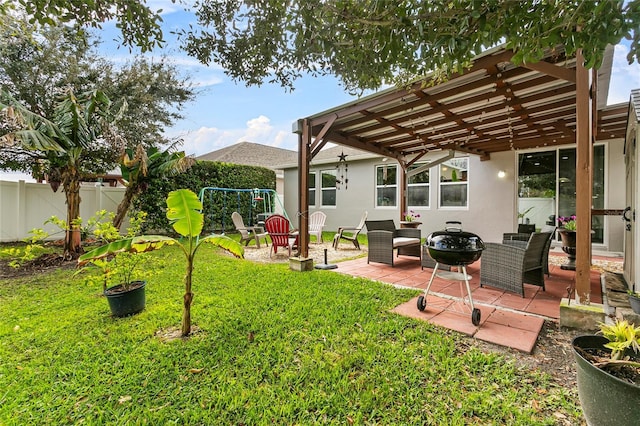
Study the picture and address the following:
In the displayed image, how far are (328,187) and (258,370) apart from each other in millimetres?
11554

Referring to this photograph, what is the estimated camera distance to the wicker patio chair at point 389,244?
19.7ft

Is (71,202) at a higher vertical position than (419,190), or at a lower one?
lower

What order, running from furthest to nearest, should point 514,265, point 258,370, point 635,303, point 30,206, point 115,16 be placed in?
point 30,206 → point 514,265 → point 635,303 → point 115,16 → point 258,370

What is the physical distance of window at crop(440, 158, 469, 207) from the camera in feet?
32.1

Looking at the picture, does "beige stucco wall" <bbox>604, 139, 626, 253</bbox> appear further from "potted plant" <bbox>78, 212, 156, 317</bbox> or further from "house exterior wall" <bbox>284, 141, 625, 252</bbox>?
"potted plant" <bbox>78, 212, 156, 317</bbox>

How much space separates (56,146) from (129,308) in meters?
4.24

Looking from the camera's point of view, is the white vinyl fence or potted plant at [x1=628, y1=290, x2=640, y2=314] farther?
the white vinyl fence

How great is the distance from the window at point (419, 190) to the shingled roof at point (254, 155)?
9.51 metres

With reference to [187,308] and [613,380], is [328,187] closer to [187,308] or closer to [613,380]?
[187,308]

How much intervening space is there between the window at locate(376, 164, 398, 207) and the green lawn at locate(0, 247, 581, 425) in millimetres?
8056

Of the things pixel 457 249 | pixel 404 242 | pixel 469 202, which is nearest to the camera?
pixel 457 249

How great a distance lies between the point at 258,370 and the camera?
2.45 metres

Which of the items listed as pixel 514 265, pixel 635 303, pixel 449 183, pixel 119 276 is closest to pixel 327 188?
pixel 449 183

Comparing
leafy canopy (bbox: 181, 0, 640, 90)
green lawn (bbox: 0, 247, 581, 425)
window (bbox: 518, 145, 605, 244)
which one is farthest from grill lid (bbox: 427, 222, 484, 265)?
window (bbox: 518, 145, 605, 244)
